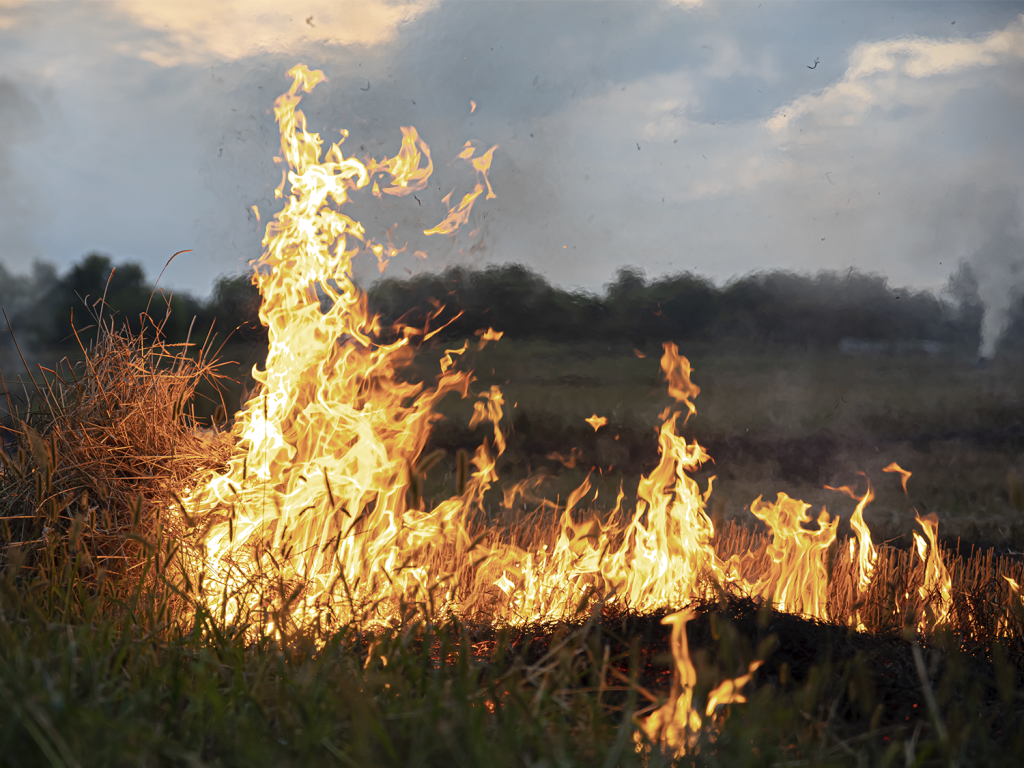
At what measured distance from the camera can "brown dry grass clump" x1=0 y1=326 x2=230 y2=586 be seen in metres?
4.12

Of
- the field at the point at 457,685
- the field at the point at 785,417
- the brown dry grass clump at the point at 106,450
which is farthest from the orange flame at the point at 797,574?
the field at the point at 785,417

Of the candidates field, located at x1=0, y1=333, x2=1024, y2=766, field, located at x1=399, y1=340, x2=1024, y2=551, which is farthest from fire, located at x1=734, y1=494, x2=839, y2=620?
field, located at x1=399, y1=340, x2=1024, y2=551

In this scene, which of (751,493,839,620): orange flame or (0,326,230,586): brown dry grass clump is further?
(751,493,839,620): orange flame

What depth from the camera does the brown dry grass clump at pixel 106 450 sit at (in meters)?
4.12

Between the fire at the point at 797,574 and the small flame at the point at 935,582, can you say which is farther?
the fire at the point at 797,574

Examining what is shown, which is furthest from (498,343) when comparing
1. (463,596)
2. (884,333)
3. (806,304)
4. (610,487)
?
(463,596)

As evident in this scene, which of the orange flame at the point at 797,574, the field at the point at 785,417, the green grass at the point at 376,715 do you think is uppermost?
the field at the point at 785,417

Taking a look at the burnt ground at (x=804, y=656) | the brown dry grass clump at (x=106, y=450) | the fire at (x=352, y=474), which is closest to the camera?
the burnt ground at (x=804, y=656)

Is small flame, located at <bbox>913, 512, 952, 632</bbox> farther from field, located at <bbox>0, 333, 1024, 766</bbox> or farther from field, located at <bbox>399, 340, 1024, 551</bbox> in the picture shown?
field, located at <bbox>399, 340, 1024, 551</bbox>

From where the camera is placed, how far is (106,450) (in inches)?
172

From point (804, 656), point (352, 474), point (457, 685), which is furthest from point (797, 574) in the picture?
point (457, 685)

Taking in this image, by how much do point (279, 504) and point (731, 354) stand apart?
14.4 m

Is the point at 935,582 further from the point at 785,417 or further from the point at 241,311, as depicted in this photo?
the point at 785,417

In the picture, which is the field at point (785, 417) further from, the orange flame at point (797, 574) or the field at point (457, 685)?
the orange flame at point (797, 574)
